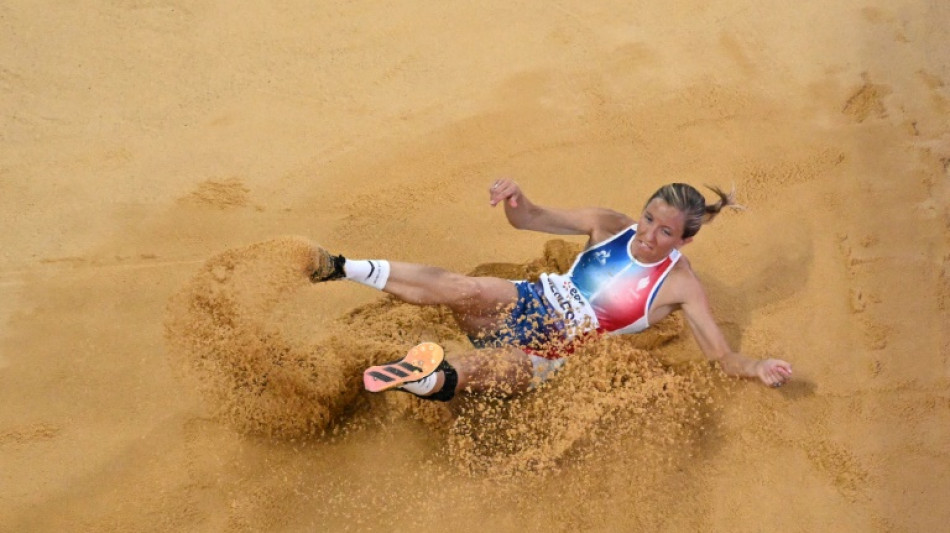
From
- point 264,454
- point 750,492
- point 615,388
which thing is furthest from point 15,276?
point 750,492

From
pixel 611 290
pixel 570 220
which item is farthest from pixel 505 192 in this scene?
pixel 611 290

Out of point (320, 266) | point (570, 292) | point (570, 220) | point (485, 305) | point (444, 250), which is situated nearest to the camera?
point (320, 266)

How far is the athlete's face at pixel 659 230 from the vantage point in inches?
146

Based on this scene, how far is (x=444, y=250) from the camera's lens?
4598 mm

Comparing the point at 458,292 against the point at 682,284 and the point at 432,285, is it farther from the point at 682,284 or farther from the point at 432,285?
the point at 682,284

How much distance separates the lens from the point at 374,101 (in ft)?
17.6

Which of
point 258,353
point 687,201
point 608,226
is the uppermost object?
point 687,201

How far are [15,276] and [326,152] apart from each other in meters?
1.74

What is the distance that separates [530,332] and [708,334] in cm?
76

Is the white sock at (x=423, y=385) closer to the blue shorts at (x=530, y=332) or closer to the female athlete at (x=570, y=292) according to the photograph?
the female athlete at (x=570, y=292)

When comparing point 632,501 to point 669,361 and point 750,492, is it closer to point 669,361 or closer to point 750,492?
point 750,492

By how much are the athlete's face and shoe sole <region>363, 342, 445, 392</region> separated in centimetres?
107

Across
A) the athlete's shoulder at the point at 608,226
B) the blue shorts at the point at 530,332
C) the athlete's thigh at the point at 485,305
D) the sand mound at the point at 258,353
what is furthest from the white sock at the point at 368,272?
the athlete's shoulder at the point at 608,226

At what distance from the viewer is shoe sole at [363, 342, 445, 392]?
3240 mm
